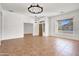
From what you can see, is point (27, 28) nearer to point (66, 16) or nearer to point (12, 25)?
point (12, 25)

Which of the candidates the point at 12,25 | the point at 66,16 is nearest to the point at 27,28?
the point at 12,25

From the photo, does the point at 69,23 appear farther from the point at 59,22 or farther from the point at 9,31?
the point at 9,31

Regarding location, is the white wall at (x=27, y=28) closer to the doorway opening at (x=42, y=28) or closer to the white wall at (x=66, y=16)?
the doorway opening at (x=42, y=28)

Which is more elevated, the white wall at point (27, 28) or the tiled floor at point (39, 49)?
the white wall at point (27, 28)

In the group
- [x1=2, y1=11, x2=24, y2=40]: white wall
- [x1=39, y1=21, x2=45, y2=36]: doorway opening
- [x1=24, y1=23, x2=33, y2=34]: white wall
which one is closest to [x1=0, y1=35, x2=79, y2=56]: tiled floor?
[x1=2, y1=11, x2=24, y2=40]: white wall

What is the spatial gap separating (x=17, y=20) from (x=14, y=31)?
117cm

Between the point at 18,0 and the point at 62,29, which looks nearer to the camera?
the point at 18,0

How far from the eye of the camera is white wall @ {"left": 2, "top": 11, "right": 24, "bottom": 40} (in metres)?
8.45

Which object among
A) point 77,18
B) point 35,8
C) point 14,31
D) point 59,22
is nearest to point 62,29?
point 59,22

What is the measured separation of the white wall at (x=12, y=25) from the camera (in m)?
8.45

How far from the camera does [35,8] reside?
4.49m

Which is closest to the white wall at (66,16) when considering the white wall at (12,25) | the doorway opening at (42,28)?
the doorway opening at (42,28)

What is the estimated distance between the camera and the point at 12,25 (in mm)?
9242

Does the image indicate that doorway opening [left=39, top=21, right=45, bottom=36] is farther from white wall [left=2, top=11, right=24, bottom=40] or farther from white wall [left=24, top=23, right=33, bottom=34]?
white wall [left=2, top=11, right=24, bottom=40]
